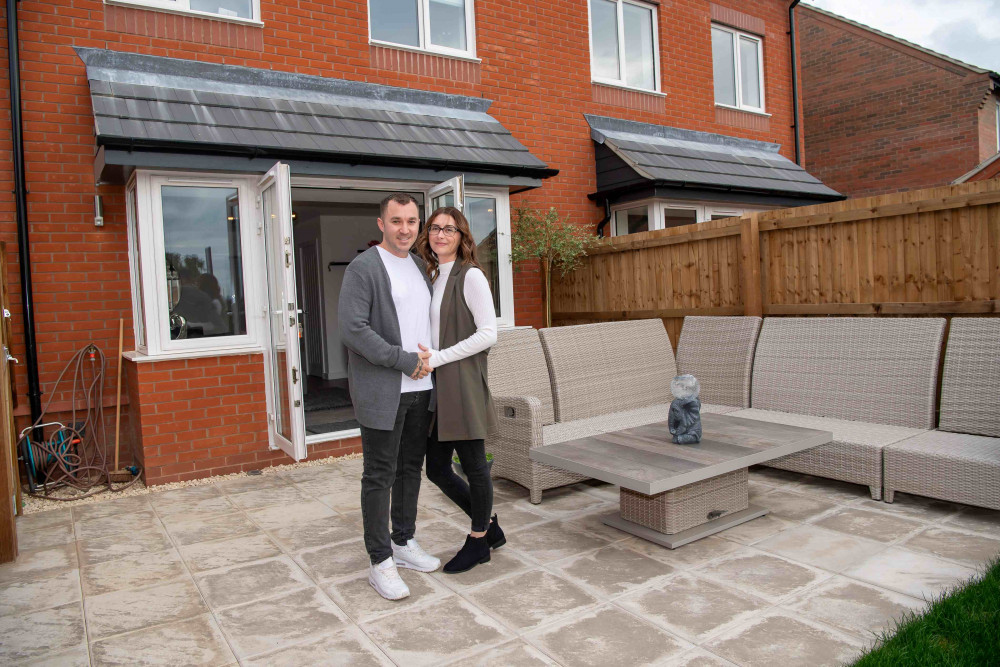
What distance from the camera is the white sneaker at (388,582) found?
3020 mm

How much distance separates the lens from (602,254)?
721cm

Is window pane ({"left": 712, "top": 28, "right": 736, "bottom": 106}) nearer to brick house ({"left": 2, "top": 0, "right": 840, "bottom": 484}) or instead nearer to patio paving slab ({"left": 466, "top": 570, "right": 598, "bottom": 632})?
brick house ({"left": 2, "top": 0, "right": 840, "bottom": 484})

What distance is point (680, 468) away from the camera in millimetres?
3232

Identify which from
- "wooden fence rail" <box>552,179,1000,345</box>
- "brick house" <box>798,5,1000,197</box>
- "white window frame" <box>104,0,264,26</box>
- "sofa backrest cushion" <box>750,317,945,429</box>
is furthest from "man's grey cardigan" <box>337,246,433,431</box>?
"brick house" <box>798,5,1000,197</box>

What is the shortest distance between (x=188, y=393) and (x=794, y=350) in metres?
4.40

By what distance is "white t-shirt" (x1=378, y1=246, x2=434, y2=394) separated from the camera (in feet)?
9.98

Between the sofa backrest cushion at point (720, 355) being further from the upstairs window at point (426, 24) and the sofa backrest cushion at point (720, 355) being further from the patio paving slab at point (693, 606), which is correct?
the upstairs window at point (426, 24)

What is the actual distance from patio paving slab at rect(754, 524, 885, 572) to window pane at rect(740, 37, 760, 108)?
800cm

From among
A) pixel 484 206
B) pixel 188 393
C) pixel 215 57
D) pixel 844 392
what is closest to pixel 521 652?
pixel 844 392

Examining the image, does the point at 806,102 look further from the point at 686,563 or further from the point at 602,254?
the point at 686,563

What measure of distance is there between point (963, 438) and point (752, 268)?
2.11m

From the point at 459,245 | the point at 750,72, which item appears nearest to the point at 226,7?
the point at 459,245

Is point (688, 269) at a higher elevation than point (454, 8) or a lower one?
lower

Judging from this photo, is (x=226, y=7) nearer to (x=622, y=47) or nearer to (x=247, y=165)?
(x=247, y=165)
